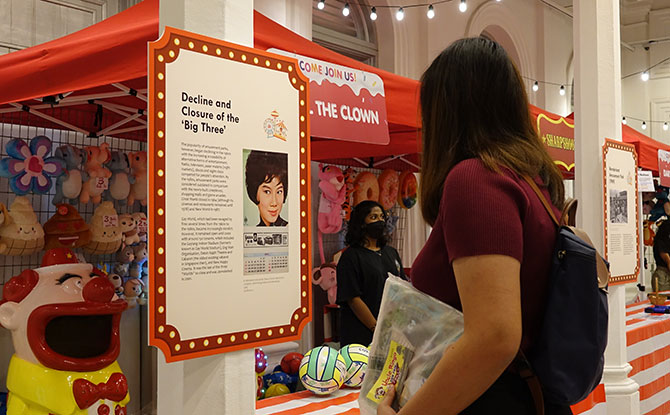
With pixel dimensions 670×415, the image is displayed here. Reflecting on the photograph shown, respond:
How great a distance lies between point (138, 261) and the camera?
4770 mm

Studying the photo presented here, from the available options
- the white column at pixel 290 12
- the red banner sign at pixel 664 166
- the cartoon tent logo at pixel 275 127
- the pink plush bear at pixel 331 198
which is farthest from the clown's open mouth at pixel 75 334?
the red banner sign at pixel 664 166

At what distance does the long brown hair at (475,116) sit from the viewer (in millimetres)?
1318

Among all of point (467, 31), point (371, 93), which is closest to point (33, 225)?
point (371, 93)

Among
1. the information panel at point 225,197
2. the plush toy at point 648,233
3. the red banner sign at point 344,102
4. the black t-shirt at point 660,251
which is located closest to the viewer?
the information panel at point 225,197

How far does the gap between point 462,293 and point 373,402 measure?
0.36 metres

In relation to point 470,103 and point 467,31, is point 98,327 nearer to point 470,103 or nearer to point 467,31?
point 470,103

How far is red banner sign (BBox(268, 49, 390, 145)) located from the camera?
278 cm

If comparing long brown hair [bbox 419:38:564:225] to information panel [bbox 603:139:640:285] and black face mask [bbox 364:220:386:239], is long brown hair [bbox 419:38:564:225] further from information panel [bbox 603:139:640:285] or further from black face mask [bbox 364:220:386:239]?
black face mask [bbox 364:220:386:239]

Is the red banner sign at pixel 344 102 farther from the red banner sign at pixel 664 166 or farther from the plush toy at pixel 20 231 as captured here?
the red banner sign at pixel 664 166

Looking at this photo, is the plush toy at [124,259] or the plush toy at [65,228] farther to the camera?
the plush toy at [124,259]

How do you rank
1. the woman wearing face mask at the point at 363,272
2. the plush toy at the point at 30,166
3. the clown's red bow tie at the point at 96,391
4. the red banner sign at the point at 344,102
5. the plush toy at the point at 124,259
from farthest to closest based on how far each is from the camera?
the plush toy at the point at 124,259 → the woman wearing face mask at the point at 363,272 → the plush toy at the point at 30,166 → the clown's red bow tie at the point at 96,391 → the red banner sign at the point at 344,102

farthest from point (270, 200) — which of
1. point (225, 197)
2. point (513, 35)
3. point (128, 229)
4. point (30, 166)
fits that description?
point (513, 35)

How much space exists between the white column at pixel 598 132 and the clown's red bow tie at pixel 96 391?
2499mm

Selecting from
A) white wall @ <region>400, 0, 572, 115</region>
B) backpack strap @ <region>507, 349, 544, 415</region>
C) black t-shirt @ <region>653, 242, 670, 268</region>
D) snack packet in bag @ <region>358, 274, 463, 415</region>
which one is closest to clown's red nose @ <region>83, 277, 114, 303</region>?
snack packet in bag @ <region>358, 274, 463, 415</region>
